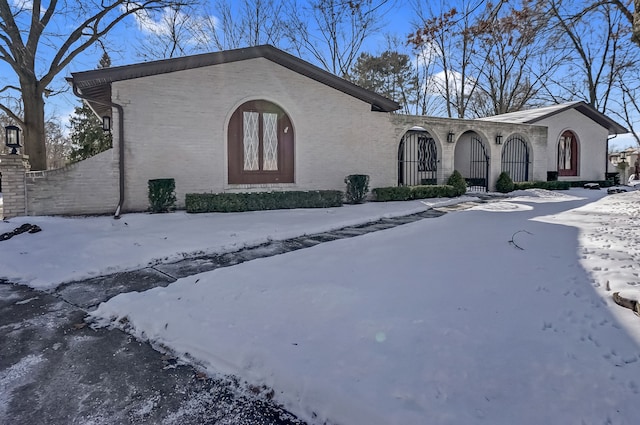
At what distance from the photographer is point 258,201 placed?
970 cm

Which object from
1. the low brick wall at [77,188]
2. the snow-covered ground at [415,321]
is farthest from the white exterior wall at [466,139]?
the low brick wall at [77,188]

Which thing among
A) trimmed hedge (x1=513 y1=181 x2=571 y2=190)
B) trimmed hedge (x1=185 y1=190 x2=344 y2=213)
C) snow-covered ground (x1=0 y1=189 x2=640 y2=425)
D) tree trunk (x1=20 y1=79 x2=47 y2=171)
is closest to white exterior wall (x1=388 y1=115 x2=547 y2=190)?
trimmed hedge (x1=513 y1=181 x2=571 y2=190)

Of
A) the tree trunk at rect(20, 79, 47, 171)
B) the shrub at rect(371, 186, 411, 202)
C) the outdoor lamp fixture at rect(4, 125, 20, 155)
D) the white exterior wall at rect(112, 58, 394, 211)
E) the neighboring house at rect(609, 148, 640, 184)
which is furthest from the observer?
the neighboring house at rect(609, 148, 640, 184)

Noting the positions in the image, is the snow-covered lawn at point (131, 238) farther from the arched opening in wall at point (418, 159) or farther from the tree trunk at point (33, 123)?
the arched opening in wall at point (418, 159)

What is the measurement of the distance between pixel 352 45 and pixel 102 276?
70.9 ft

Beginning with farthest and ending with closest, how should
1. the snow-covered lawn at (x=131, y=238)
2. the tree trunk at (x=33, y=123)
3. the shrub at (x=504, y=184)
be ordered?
1. the shrub at (x=504, y=184)
2. the tree trunk at (x=33, y=123)
3. the snow-covered lawn at (x=131, y=238)

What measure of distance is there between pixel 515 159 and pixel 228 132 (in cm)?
1375

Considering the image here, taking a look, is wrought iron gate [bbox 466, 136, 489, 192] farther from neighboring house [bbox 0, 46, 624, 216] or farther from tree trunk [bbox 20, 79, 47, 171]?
tree trunk [bbox 20, 79, 47, 171]

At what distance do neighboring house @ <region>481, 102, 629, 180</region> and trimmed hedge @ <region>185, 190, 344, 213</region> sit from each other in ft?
38.7

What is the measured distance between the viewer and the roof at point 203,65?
341 inches

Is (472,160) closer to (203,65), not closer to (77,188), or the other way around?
(203,65)

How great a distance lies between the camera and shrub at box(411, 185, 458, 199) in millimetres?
12750

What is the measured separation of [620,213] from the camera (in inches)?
298

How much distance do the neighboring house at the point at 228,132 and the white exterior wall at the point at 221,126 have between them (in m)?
0.03
